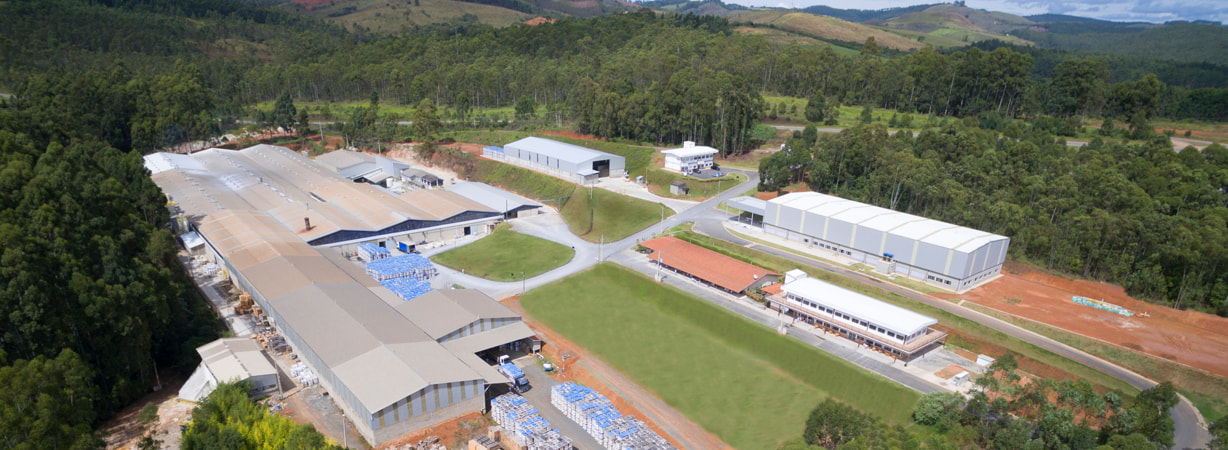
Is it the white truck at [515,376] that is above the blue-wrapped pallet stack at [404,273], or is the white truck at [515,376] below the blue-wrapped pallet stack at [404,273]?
below

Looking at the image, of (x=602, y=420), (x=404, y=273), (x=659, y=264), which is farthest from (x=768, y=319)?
(x=404, y=273)

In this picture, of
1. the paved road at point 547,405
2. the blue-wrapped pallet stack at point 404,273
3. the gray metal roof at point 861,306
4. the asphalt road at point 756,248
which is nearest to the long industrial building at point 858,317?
the gray metal roof at point 861,306

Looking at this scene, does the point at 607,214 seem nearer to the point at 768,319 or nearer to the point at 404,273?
the point at 404,273

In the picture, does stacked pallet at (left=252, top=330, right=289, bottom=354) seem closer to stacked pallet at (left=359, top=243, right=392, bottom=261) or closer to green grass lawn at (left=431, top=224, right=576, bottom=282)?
stacked pallet at (left=359, top=243, right=392, bottom=261)

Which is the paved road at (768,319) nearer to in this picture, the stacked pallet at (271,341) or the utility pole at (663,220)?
the utility pole at (663,220)

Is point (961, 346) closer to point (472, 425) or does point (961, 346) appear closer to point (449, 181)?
point (472, 425)
